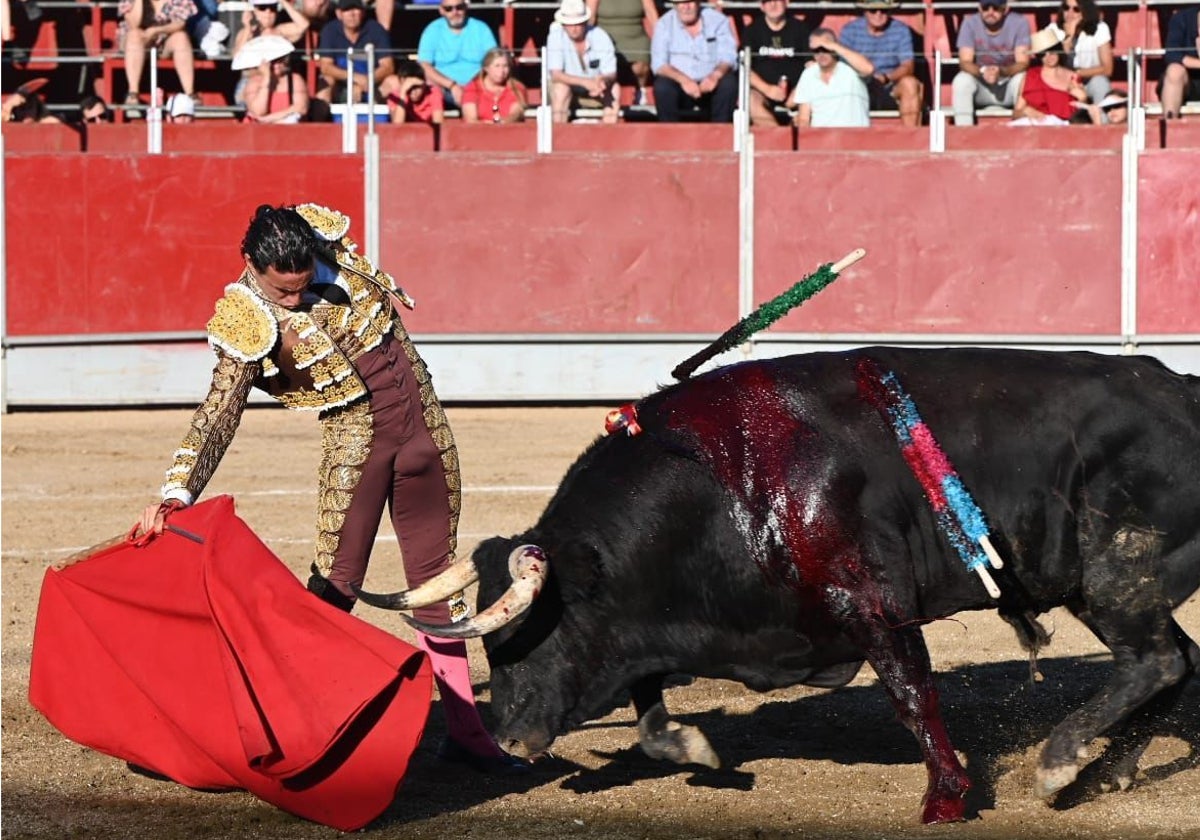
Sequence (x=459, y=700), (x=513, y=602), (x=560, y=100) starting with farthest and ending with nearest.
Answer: (x=560, y=100) → (x=459, y=700) → (x=513, y=602)

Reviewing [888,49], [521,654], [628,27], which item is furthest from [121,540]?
[888,49]

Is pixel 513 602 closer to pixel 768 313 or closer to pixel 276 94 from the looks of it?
pixel 768 313

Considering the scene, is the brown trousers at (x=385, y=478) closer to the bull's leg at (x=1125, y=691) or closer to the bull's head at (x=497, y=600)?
the bull's head at (x=497, y=600)

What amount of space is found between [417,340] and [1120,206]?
4151mm

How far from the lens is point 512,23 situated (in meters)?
12.0

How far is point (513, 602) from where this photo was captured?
3.78 meters

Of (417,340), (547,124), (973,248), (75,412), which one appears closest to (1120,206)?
(973,248)

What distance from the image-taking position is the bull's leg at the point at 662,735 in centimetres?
409

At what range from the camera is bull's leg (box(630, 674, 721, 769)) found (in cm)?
409

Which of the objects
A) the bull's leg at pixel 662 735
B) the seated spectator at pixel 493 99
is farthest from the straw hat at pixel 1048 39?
the bull's leg at pixel 662 735

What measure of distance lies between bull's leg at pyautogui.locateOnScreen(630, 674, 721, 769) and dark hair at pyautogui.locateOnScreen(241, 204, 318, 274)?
1.16m

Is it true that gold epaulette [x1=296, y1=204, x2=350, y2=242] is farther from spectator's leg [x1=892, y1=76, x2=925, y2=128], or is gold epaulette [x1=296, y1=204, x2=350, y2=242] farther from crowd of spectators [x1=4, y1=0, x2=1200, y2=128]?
spectator's leg [x1=892, y1=76, x2=925, y2=128]

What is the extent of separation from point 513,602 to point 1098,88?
336 inches

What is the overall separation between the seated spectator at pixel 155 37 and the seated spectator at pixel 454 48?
4.61 ft
